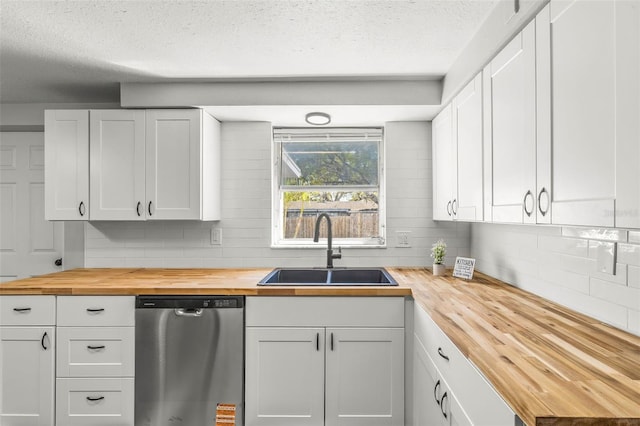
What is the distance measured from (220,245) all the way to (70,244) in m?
1.27

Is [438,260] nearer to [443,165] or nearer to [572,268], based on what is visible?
[443,165]

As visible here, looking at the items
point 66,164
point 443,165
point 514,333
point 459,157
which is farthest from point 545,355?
point 66,164

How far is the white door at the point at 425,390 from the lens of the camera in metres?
1.69

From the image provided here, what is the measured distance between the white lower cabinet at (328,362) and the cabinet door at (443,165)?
0.79 meters

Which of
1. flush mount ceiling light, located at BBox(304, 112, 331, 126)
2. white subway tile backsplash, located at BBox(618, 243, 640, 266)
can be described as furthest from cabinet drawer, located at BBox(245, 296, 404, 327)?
flush mount ceiling light, located at BBox(304, 112, 331, 126)

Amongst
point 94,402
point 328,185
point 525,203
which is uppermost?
point 328,185

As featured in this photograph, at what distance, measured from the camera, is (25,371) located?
2.32m

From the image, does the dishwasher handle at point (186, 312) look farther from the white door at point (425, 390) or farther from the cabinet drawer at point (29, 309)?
the white door at point (425, 390)

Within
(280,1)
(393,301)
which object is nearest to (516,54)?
(280,1)

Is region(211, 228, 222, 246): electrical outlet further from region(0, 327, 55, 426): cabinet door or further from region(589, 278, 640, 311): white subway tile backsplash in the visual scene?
region(589, 278, 640, 311): white subway tile backsplash

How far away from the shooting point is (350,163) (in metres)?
3.25

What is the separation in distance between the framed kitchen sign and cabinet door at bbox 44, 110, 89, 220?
256 cm

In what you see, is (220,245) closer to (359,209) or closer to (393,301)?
(359,209)

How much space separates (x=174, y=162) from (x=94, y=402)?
1543 mm
